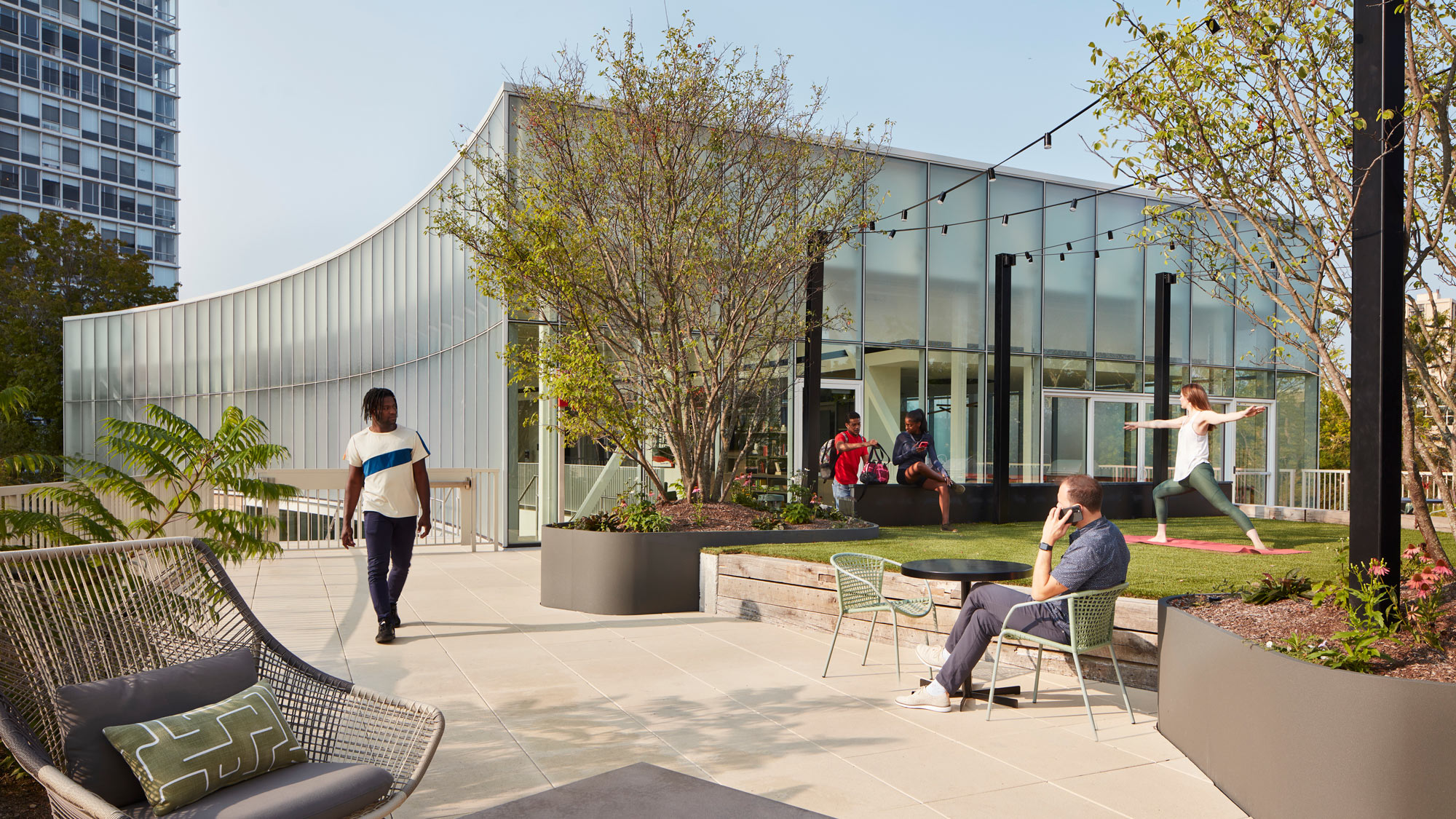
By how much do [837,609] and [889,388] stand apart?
9.19 metres

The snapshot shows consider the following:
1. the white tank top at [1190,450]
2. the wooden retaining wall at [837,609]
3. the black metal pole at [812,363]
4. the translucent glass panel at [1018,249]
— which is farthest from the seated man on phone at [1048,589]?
the translucent glass panel at [1018,249]

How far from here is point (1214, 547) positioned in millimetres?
9133

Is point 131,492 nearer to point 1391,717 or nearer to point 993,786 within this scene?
point 993,786

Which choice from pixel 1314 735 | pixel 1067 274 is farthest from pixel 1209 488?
pixel 1067 274

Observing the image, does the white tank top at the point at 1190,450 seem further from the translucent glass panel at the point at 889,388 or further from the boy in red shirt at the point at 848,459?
the translucent glass panel at the point at 889,388

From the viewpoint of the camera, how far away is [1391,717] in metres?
2.94

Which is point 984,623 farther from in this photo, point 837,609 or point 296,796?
point 296,796

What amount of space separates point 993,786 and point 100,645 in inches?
127

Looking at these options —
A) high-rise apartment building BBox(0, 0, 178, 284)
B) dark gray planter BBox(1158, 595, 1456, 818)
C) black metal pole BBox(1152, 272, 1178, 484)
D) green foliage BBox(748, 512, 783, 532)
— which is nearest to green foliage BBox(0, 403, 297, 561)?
green foliage BBox(748, 512, 783, 532)

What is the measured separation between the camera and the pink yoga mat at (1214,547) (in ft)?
28.4

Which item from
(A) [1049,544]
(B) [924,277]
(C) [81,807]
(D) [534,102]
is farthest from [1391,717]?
(B) [924,277]

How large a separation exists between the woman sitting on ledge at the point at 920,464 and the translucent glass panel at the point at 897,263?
13.7 feet

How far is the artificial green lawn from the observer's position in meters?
6.45

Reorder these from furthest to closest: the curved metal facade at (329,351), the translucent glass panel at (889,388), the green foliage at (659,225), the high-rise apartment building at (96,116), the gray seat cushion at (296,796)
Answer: the high-rise apartment building at (96,116) < the translucent glass panel at (889,388) < the curved metal facade at (329,351) < the green foliage at (659,225) < the gray seat cushion at (296,796)
